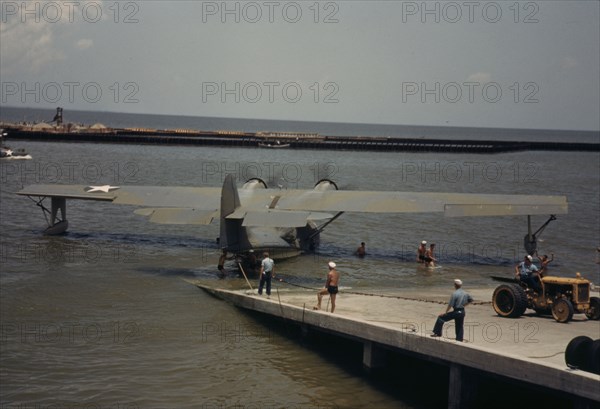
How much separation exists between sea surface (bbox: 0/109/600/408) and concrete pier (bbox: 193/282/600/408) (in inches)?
32.1

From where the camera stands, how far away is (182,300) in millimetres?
25016

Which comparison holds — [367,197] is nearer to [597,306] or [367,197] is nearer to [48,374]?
[597,306]

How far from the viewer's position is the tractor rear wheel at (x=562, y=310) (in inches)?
734

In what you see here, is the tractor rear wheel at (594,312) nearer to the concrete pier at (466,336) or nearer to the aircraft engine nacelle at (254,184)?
the concrete pier at (466,336)

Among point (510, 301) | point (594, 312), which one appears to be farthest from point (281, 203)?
point (594, 312)

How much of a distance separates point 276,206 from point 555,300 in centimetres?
1520

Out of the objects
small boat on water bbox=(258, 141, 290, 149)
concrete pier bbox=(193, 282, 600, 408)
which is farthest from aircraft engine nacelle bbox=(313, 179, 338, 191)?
small boat on water bbox=(258, 141, 290, 149)

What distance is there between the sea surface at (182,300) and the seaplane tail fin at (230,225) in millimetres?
1488

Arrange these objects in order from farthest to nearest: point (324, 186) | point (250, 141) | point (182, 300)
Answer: point (250, 141) → point (324, 186) → point (182, 300)

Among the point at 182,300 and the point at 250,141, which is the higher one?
the point at 250,141

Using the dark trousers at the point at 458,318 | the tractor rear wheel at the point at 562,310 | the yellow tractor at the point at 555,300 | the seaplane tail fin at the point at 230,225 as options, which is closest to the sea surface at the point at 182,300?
the seaplane tail fin at the point at 230,225

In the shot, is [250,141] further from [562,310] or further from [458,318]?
[458,318]

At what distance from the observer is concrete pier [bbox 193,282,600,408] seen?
14.7 m

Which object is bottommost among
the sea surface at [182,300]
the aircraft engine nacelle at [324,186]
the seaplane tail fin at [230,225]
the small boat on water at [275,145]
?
the sea surface at [182,300]
